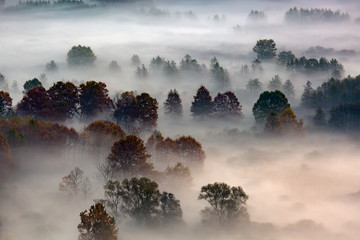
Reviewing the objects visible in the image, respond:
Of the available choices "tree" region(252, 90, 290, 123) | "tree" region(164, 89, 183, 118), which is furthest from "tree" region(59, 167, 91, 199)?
"tree" region(252, 90, 290, 123)

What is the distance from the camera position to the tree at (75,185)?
2694 inches

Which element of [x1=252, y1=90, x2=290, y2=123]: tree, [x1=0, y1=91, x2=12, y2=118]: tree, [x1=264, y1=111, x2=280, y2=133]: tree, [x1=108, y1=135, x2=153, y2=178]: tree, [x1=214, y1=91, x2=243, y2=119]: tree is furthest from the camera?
[x1=214, y1=91, x2=243, y2=119]: tree

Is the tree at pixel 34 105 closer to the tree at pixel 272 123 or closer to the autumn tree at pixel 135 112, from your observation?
the autumn tree at pixel 135 112

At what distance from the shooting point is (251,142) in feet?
333

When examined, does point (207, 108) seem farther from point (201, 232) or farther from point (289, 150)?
point (201, 232)

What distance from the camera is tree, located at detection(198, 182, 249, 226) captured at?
2430 inches

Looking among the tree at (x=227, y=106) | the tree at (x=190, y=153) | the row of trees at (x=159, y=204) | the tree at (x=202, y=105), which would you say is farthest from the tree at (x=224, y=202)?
the tree at (x=227, y=106)

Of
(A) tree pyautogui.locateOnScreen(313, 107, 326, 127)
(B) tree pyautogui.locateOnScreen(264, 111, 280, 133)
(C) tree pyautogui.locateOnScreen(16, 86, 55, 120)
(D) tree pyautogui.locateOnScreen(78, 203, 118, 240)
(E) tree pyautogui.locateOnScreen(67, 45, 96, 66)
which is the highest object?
(E) tree pyautogui.locateOnScreen(67, 45, 96, 66)

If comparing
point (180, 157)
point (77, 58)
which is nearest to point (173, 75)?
point (77, 58)

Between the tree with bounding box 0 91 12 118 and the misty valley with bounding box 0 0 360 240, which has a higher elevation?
the tree with bounding box 0 91 12 118

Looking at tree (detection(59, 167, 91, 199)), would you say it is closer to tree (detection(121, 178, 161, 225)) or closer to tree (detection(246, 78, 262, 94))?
tree (detection(121, 178, 161, 225))

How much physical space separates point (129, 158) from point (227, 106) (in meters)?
52.4

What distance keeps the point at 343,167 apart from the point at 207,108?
41.5 metres

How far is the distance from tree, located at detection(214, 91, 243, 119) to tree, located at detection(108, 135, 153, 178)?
49.7m
